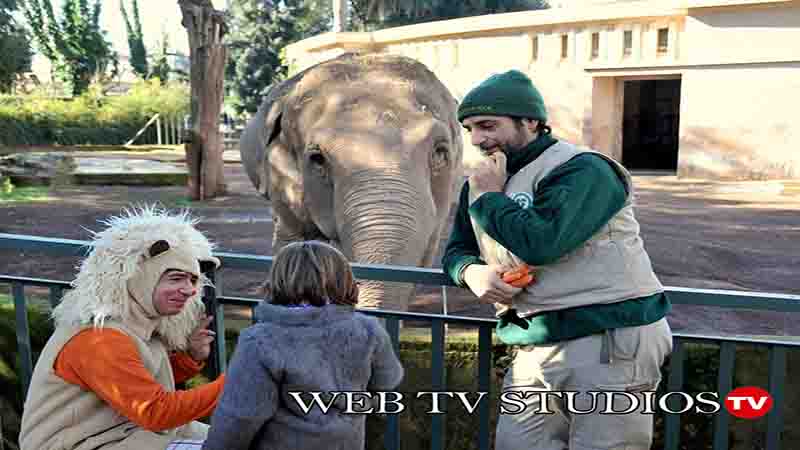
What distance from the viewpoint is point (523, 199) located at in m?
2.65

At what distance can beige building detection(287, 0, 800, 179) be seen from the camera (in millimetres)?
19734

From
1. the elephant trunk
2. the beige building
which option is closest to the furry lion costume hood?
the elephant trunk

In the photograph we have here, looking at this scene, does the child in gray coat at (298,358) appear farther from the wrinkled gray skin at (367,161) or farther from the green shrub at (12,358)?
the wrinkled gray skin at (367,161)

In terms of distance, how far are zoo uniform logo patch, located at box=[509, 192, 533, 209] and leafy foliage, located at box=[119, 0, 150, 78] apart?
55.7 m

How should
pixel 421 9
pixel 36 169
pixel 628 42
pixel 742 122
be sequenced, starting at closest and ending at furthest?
pixel 36 169
pixel 742 122
pixel 628 42
pixel 421 9

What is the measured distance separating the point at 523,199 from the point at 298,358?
857mm

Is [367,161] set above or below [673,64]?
below

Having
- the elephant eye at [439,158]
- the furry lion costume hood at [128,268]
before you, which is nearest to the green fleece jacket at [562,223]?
the furry lion costume hood at [128,268]

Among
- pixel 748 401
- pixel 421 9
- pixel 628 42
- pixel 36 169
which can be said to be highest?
pixel 421 9

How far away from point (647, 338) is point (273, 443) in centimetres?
117

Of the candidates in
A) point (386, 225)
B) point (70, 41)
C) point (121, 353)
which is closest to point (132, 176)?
point (386, 225)

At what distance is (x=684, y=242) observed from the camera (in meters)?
11.3

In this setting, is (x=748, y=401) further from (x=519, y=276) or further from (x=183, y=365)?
(x=183, y=365)

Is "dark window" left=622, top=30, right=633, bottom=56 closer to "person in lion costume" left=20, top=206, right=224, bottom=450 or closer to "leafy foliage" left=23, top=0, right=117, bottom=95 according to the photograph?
"person in lion costume" left=20, top=206, right=224, bottom=450
